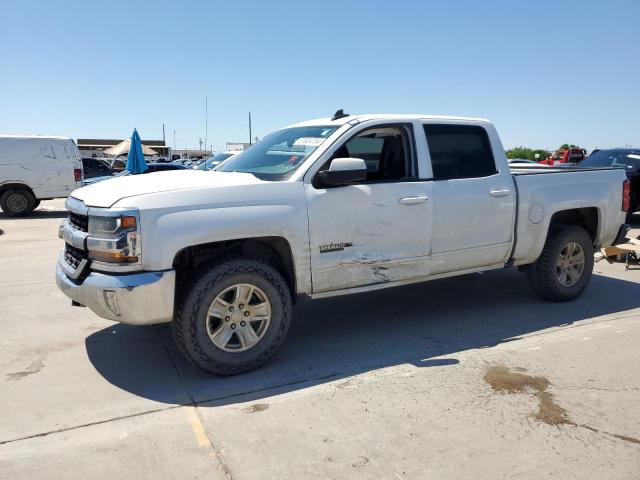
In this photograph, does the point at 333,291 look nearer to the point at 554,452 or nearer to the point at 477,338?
the point at 477,338

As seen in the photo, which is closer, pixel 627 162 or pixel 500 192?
pixel 500 192

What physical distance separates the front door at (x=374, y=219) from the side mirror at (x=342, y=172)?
0.09m

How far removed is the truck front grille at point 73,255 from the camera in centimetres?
390

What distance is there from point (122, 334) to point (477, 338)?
10.3 ft

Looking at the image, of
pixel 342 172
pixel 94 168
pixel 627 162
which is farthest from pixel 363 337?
pixel 94 168

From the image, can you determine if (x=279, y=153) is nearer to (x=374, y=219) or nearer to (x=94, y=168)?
(x=374, y=219)

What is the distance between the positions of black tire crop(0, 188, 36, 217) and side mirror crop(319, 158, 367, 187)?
13047 mm

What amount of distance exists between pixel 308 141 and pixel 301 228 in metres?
0.92

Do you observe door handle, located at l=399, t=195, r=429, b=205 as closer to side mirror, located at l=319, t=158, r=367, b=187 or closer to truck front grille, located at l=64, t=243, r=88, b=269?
side mirror, located at l=319, t=158, r=367, b=187

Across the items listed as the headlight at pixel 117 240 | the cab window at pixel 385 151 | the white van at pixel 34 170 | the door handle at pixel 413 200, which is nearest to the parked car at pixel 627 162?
the cab window at pixel 385 151

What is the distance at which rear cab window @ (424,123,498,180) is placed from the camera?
4902mm

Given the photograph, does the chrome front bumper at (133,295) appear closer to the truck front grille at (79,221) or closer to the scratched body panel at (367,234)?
the truck front grille at (79,221)

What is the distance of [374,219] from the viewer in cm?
438

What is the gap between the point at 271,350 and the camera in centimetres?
402
